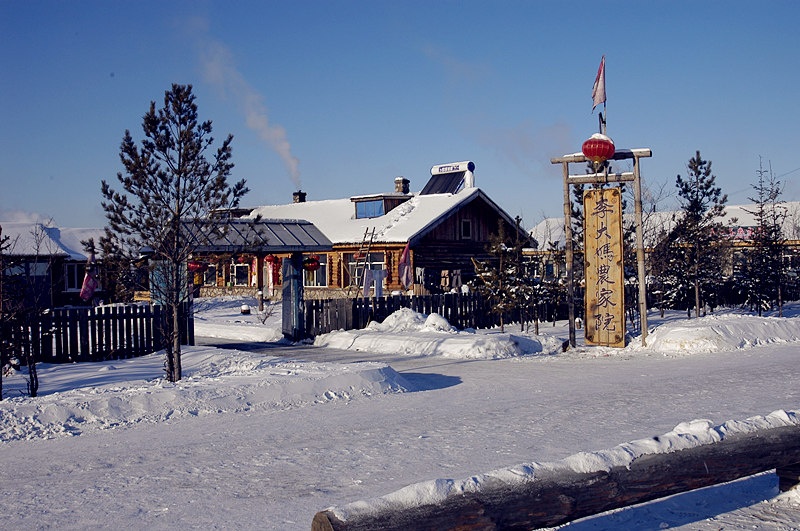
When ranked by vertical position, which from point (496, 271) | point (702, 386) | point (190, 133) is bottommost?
point (702, 386)

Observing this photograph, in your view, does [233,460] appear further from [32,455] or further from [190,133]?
[190,133]

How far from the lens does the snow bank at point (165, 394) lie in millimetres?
10250

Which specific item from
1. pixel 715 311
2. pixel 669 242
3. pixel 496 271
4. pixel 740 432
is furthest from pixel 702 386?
pixel 715 311

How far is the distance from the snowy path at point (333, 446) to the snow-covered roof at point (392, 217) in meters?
24.9

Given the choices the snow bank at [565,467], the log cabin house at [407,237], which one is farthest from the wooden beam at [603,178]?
the log cabin house at [407,237]

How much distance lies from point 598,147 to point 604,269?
2.79m

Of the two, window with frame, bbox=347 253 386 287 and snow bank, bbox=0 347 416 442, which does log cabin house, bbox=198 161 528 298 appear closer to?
window with frame, bbox=347 253 386 287

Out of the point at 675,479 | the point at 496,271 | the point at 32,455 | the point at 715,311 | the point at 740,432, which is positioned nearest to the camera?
the point at 675,479

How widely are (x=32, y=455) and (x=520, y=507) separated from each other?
6173 millimetres

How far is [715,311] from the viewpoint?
108 ft

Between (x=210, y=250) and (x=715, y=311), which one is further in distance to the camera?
(x=715, y=311)

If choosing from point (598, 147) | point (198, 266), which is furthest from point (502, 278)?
point (198, 266)

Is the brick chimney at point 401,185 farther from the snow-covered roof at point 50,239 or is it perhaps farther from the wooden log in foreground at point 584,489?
the wooden log in foreground at point 584,489

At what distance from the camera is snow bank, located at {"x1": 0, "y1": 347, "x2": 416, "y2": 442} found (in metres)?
10.2
